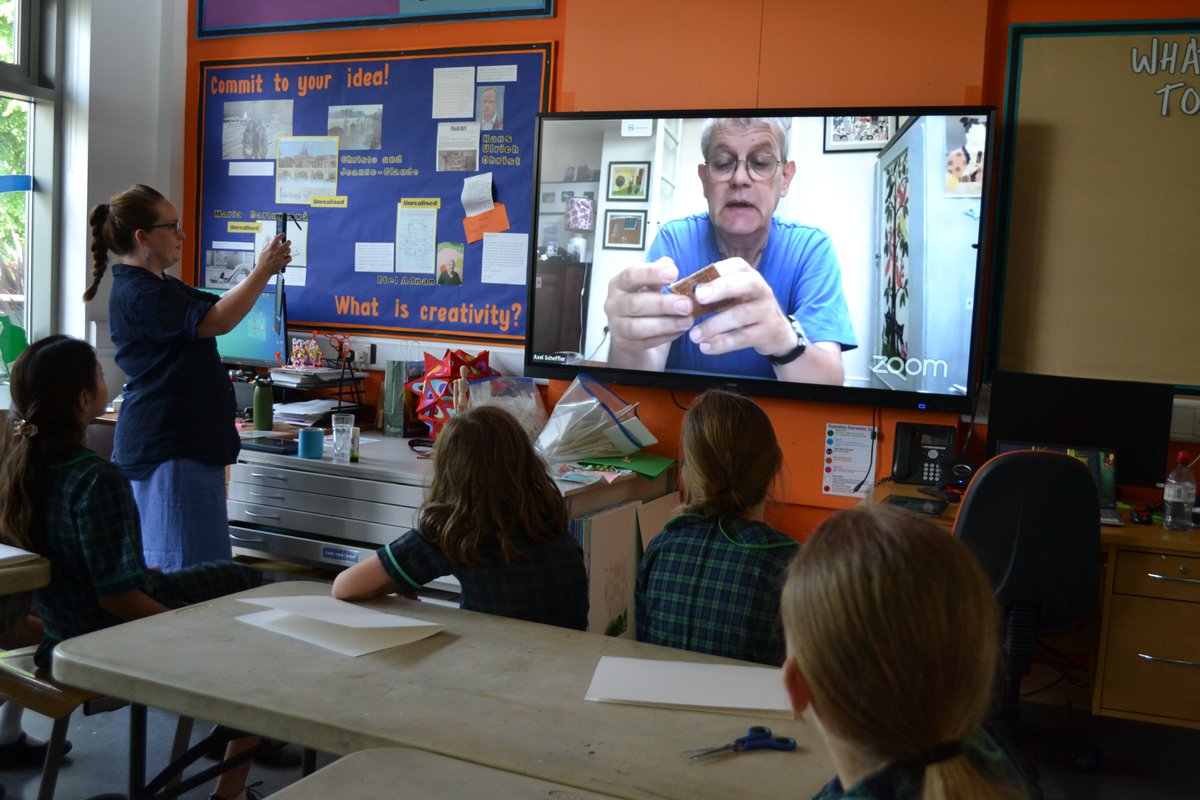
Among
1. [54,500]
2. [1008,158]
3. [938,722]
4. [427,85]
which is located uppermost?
[427,85]

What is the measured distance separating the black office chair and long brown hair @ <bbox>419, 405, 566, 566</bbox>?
1.38 meters

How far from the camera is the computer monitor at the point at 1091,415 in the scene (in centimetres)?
315

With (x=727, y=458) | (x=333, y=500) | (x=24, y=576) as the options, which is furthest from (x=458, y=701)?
(x=333, y=500)

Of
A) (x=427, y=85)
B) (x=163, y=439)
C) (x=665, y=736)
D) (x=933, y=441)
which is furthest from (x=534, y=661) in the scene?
(x=427, y=85)

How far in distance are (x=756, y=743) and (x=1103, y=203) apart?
8.57 feet

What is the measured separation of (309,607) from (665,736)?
0.76 m

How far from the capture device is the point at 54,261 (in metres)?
4.43

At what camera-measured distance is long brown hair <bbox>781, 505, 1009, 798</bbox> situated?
80cm

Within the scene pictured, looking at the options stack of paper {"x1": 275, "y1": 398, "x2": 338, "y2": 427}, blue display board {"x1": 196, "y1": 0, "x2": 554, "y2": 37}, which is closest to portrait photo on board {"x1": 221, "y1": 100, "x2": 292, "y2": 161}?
blue display board {"x1": 196, "y1": 0, "x2": 554, "y2": 37}

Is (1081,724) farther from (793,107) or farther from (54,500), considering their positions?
(54,500)

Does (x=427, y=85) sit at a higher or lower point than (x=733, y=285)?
higher

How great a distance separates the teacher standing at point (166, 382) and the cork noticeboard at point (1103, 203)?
236 centimetres

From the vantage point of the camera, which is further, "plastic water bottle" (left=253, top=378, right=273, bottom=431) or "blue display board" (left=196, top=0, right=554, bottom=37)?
"blue display board" (left=196, top=0, right=554, bottom=37)

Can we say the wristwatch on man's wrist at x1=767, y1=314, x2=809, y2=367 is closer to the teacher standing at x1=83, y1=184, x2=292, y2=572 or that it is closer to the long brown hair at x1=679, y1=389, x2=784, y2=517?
the long brown hair at x1=679, y1=389, x2=784, y2=517
